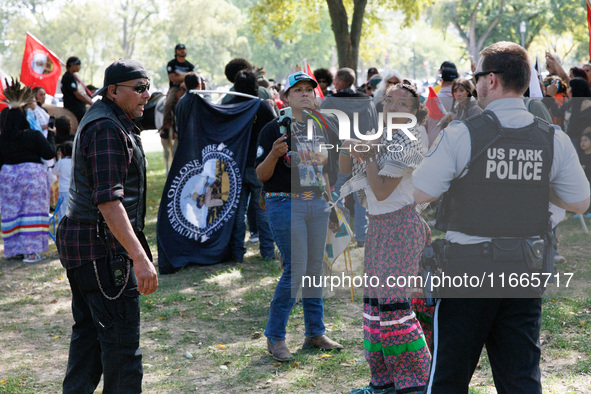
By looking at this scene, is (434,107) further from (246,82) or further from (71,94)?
(71,94)

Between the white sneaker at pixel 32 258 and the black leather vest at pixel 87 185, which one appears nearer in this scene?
the black leather vest at pixel 87 185

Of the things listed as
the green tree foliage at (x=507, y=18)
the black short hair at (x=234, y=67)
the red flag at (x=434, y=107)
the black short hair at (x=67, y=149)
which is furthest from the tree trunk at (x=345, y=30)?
the green tree foliage at (x=507, y=18)

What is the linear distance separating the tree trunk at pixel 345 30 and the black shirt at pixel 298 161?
365 inches

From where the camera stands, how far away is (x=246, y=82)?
8148 millimetres

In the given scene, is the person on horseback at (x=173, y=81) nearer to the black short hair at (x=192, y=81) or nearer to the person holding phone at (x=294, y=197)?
the black short hair at (x=192, y=81)

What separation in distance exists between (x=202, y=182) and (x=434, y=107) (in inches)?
120

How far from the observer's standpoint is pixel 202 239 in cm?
825

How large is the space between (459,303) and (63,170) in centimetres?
774

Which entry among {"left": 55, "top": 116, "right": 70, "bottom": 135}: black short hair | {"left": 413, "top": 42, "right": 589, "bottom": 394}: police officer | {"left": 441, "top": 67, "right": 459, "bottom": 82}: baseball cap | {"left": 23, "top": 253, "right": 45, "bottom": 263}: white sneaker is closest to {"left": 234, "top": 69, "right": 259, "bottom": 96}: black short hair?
{"left": 441, "top": 67, "right": 459, "bottom": 82}: baseball cap

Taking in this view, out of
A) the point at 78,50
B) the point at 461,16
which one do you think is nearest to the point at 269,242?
the point at 461,16

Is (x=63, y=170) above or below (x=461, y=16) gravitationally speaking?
below

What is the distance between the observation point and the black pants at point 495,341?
10.1ft

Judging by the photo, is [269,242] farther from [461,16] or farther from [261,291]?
[461,16]

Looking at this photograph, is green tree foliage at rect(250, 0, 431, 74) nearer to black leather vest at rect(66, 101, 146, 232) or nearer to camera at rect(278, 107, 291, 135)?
camera at rect(278, 107, 291, 135)
